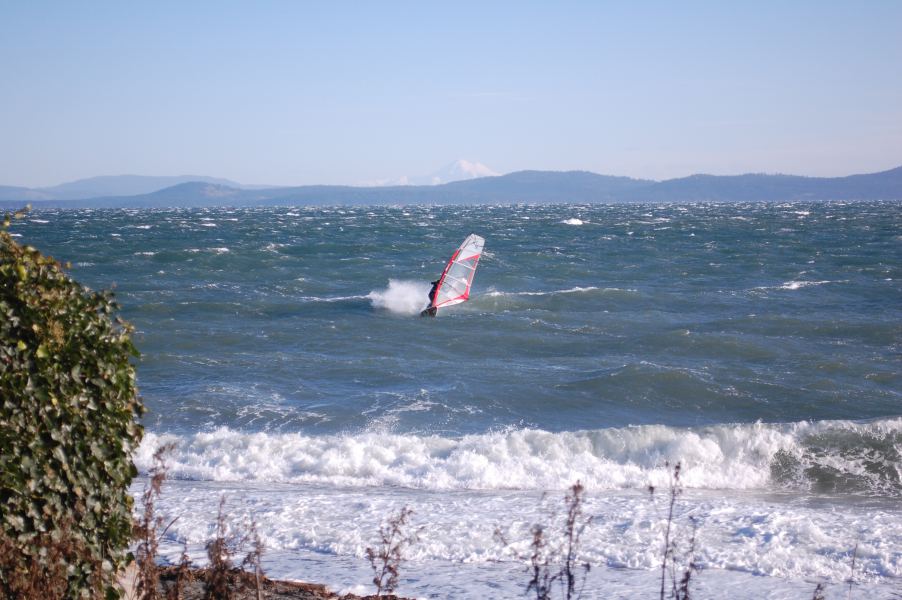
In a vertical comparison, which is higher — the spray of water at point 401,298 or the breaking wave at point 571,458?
the spray of water at point 401,298

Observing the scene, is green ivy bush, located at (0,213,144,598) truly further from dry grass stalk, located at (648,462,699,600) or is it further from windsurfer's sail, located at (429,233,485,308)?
windsurfer's sail, located at (429,233,485,308)

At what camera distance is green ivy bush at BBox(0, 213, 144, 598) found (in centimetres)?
369

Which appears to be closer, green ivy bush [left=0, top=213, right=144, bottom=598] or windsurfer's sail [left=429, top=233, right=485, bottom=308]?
green ivy bush [left=0, top=213, right=144, bottom=598]

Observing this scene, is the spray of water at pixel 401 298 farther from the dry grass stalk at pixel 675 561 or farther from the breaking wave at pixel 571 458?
the dry grass stalk at pixel 675 561

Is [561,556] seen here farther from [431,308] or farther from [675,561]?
[431,308]

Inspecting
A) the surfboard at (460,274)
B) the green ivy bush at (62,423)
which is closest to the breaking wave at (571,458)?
the green ivy bush at (62,423)

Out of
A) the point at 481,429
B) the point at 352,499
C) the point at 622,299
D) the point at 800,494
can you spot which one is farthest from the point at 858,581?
the point at 622,299

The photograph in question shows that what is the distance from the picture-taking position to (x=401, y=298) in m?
23.8

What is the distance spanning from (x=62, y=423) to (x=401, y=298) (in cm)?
2000

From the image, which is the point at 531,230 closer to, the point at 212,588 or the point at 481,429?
the point at 481,429

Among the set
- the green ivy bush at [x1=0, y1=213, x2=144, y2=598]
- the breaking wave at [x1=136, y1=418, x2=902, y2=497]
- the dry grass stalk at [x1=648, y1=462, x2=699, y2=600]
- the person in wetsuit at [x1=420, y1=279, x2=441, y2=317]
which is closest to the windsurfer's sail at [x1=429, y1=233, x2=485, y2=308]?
the person in wetsuit at [x1=420, y1=279, x2=441, y2=317]

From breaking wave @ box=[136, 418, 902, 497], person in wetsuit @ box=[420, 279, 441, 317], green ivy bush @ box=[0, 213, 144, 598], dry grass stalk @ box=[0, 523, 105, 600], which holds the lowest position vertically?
breaking wave @ box=[136, 418, 902, 497]

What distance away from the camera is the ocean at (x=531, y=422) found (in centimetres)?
702

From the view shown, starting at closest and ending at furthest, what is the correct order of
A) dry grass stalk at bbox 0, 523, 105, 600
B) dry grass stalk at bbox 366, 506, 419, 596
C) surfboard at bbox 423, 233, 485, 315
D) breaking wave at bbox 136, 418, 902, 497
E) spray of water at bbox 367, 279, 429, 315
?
dry grass stalk at bbox 0, 523, 105, 600 < dry grass stalk at bbox 366, 506, 419, 596 < breaking wave at bbox 136, 418, 902, 497 < spray of water at bbox 367, 279, 429, 315 < surfboard at bbox 423, 233, 485, 315
